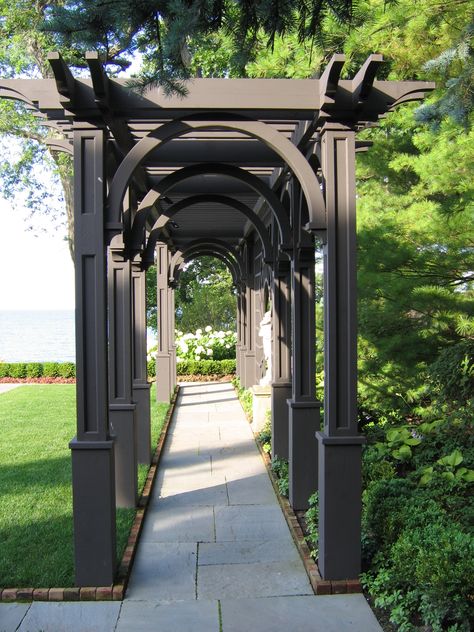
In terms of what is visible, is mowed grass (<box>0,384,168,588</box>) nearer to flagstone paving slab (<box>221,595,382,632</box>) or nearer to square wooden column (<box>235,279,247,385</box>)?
flagstone paving slab (<box>221,595,382,632</box>)

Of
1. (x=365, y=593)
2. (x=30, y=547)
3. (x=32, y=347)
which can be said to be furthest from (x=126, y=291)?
(x=32, y=347)

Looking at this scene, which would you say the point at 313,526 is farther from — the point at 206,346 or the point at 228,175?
the point at 206,346

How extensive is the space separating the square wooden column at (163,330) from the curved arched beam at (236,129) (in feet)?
26.6

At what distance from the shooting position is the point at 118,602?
399cm

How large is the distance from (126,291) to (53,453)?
3.14 m

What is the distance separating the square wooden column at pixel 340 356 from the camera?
4.23 metres

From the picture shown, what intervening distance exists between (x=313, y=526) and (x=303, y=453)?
2.94 ft

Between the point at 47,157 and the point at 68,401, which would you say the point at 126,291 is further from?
the point at 47,157

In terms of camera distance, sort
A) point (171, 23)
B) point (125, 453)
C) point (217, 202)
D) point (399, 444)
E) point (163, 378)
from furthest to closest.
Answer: point (163, 378) → point (217, 202) → point (399, 444) → point (125, 453) → point (171, 23)

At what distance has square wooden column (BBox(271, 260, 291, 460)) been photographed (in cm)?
732

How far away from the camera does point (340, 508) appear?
4246 millimetres

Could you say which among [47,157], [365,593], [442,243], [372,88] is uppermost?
[47,157]

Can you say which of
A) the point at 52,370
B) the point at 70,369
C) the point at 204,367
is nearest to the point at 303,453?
the point at 204,367

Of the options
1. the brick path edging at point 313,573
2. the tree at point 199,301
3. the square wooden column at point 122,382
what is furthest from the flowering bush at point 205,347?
the brick path edging at point 313,573
